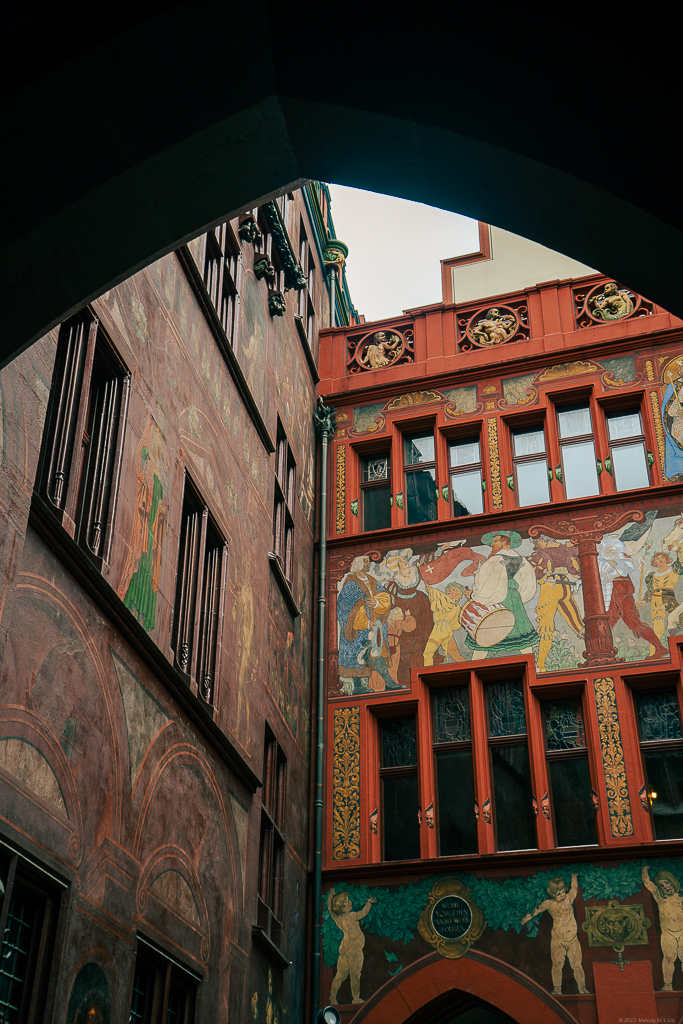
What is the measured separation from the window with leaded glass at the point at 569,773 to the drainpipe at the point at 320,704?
247cm

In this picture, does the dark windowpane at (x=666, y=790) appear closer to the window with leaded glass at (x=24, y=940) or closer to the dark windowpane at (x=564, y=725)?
the dark windowpane at (x=564, y=725)

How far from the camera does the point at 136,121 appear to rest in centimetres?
262

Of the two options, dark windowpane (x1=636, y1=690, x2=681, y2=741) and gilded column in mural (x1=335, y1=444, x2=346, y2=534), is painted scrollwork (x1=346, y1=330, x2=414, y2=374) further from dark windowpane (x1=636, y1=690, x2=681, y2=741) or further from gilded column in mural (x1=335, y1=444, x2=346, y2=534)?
dark windowpane (x1=636, y1=690, x2=681, y2=741)

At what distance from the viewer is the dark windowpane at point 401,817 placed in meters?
11.6

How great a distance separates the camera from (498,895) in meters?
10.8

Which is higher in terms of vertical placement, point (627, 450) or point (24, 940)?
point (627, 450)

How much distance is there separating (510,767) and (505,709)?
2.23ft

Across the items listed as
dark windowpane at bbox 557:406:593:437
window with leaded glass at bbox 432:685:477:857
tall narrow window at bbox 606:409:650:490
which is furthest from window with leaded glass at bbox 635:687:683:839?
dark windowpane at bbox 557:406:593:437

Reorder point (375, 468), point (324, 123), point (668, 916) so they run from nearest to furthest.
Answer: point (324, 123)
point (668, 916)
point (375, 468)

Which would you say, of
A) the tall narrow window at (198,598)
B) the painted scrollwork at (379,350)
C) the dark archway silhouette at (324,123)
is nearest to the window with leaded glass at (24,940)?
the tall narrow window at (198,598)

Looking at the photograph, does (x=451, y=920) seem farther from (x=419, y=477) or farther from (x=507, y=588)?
(x=419, y=477)

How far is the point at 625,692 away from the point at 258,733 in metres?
4.08

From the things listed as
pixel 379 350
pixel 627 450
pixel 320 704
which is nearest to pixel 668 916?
pixel 320 704

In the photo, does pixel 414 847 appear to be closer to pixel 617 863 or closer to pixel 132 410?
pixel 617 863
